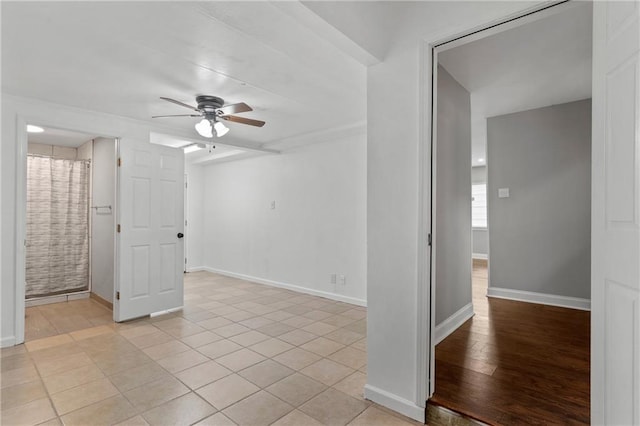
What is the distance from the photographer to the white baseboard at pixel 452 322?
9.70 ft

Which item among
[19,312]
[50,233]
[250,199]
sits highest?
[250,199]

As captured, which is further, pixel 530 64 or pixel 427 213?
pixel 530 64

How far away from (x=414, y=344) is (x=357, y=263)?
8.37 ft

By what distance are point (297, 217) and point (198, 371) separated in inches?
118

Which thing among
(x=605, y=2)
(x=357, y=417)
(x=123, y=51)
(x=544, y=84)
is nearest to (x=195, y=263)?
(x=123, y=51)

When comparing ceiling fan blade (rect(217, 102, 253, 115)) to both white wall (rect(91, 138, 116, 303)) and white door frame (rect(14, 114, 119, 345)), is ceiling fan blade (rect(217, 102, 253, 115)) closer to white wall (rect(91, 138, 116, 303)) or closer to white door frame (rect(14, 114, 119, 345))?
white door frame (rect(14, 114, 119, 345))

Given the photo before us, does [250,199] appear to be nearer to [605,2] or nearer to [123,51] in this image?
[123,51]

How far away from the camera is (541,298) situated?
4.05 meters

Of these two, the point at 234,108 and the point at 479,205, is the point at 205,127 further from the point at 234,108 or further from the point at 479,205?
the point at 479,205

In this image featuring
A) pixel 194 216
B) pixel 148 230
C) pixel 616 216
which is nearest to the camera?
pixel 616 216

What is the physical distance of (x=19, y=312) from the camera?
316 centimetres

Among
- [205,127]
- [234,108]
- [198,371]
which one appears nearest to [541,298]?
[198,371]

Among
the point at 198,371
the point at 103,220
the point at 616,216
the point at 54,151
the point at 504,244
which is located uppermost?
the point at 54,151

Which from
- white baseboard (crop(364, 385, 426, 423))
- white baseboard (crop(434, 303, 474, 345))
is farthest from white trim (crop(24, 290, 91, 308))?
white baseboard (crop(434, 303, 474, 345))
